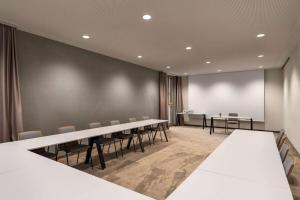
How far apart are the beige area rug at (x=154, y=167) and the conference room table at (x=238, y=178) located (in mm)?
1077

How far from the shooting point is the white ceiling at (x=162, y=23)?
243 cm

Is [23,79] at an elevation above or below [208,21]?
below

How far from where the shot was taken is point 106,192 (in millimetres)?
1166

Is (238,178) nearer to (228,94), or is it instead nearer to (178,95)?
(228,94)

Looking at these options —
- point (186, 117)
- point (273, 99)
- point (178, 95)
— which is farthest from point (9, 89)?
point (273, 99)

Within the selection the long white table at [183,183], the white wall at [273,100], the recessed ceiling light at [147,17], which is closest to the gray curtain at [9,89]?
the long white table at [183,183]

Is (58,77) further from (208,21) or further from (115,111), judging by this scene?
(208,21)

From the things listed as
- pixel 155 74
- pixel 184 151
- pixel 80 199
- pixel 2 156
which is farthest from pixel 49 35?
pixel 155 74

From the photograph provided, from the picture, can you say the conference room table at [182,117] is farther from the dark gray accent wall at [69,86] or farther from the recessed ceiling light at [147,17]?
the recessed ceiling light at [147,17]

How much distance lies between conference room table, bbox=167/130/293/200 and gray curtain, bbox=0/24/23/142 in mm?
3308

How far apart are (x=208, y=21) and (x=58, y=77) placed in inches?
134

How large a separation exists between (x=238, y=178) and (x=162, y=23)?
Result: 259cm

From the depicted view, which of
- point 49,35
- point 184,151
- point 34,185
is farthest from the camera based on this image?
point 184,151

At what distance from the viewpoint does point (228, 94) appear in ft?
26.5
